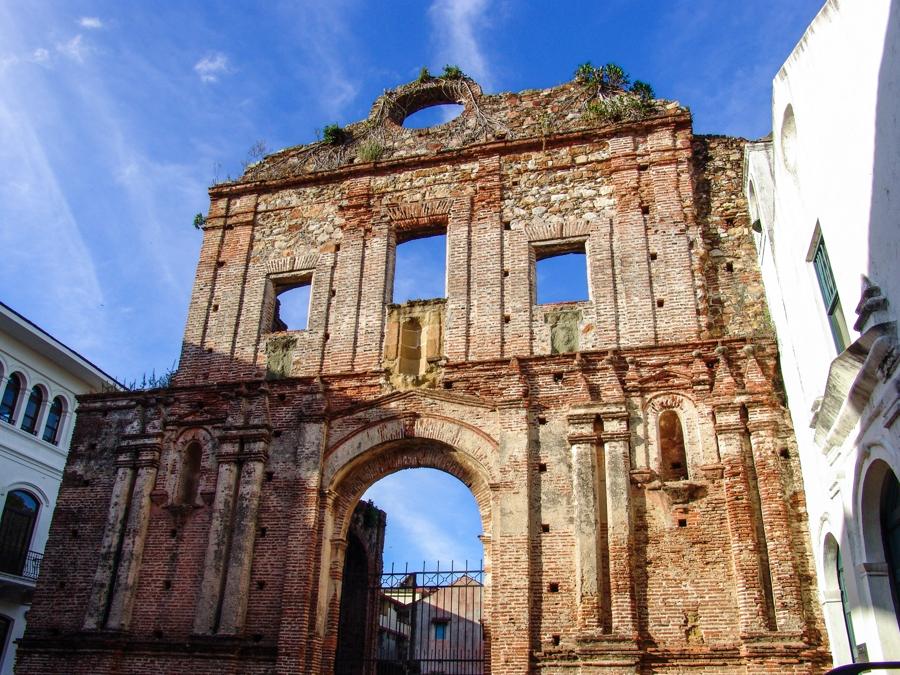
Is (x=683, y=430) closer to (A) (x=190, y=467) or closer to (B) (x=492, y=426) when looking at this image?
(B) (x=492, y=426)

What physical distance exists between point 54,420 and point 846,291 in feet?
64.3

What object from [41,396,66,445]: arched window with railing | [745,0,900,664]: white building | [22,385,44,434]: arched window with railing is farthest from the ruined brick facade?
[41,396,66,445]: arched window with railing

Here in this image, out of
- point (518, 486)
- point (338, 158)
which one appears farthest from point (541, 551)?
point (338, 158)

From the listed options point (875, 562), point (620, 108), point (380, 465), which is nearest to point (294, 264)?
point (380, 465)

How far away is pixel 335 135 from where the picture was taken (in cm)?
1653

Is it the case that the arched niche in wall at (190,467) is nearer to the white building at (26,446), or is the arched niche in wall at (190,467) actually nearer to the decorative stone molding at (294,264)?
the decorative stone molding at (294,264)

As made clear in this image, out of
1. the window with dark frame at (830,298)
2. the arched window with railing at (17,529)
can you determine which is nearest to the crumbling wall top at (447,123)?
the window with dark frame at (830,298)

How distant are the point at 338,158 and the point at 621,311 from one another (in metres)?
6.71

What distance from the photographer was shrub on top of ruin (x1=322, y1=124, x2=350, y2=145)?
16516 millimetres

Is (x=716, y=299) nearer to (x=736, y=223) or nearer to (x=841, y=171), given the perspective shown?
(x=736, y=223)

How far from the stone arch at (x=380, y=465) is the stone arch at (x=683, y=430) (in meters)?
2.26

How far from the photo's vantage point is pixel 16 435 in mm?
19641

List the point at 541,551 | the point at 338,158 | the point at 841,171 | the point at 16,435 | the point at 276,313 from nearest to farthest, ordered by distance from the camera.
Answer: the point at 841,171
the point at 541,551
the point at 276,313
the point at 338,158
the point at 16,435

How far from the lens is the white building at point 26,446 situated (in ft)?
61.9
